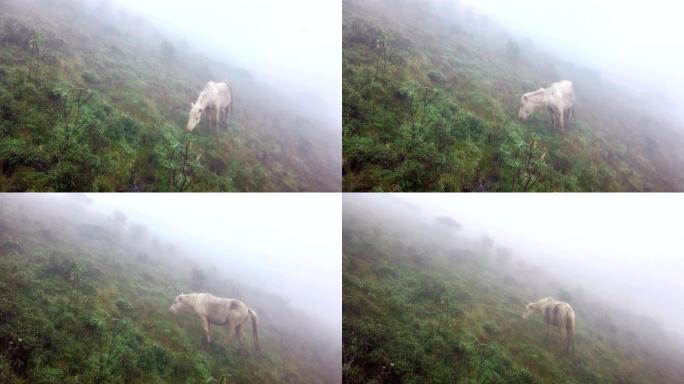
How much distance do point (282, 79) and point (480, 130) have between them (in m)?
1.76

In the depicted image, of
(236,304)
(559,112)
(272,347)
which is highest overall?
(559,112)

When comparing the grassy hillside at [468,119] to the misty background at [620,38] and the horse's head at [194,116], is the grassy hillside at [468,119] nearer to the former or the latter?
the misty background at [620,38]

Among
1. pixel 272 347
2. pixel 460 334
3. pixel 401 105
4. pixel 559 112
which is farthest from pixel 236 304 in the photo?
pixel 559 112

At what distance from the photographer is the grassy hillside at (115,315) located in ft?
14.2

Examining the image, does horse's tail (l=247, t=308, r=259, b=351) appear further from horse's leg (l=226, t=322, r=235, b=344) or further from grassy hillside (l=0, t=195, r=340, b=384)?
horse's leg (l=226, t=322, r=235, b=344)

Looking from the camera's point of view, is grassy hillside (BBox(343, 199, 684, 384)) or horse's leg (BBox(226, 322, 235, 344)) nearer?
grassy hillside (BBox(343, 199, 684, 384))

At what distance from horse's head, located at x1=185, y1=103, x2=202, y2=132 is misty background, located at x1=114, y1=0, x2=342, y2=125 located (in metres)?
0.44

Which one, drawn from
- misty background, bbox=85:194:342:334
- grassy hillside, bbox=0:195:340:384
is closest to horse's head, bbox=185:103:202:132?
misty background, bbox=85:194:342:334

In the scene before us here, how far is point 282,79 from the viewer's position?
4645 millimetres

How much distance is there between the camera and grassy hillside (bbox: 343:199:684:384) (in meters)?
4.37

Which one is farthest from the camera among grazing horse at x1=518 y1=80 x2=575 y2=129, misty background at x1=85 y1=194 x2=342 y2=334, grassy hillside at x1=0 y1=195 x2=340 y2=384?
misty background at x1=85 y1=194 x2=342 y2=334

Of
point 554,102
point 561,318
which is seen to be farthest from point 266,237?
point 554,102

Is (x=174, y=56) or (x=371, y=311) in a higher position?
(x=174, y=56)

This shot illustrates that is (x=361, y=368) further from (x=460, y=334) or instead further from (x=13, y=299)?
(x=13, y=299)
